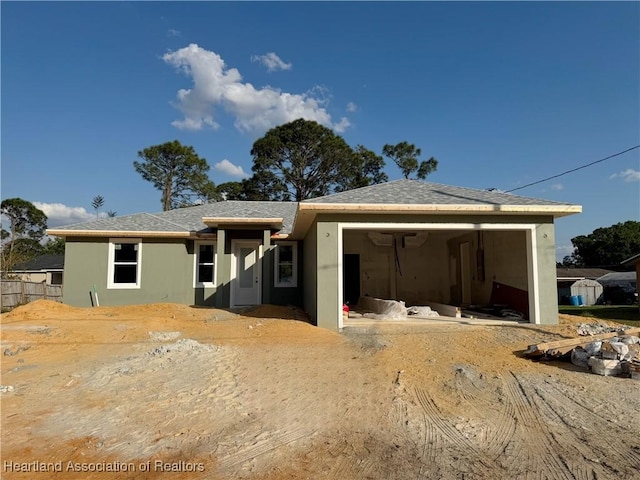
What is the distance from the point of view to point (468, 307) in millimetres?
13266

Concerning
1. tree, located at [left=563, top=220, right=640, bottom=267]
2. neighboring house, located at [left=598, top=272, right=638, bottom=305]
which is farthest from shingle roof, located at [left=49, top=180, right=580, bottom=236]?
tree, located at [left=563, top=220, right=640, bottom=267]

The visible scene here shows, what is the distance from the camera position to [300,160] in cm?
3159

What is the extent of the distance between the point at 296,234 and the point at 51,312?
8025mm

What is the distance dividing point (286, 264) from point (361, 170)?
19.7 m

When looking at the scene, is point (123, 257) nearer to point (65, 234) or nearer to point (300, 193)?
point (65, 234)

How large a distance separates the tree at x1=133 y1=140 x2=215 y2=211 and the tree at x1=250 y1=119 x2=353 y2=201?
21.4 feet

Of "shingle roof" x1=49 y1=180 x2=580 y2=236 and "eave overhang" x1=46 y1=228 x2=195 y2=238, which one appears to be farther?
"eave overhang" x1=46 y1=228 x2=195 y2=238

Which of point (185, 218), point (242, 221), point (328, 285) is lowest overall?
point (328, 285)

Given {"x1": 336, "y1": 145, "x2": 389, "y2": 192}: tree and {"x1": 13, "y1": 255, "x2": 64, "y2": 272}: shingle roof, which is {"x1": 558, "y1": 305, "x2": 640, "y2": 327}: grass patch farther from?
{"x1": 13, "y1": 255, "x2": 64, "y2": 272}: shingle roof

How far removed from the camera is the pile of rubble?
6.13 metres

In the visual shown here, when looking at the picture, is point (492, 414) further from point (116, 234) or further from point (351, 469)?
point (116, 234)

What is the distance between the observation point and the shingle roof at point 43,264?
28831 mm

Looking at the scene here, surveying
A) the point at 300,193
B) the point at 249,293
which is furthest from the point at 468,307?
the point at 300,193

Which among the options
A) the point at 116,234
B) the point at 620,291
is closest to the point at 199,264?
the point at 116,234
